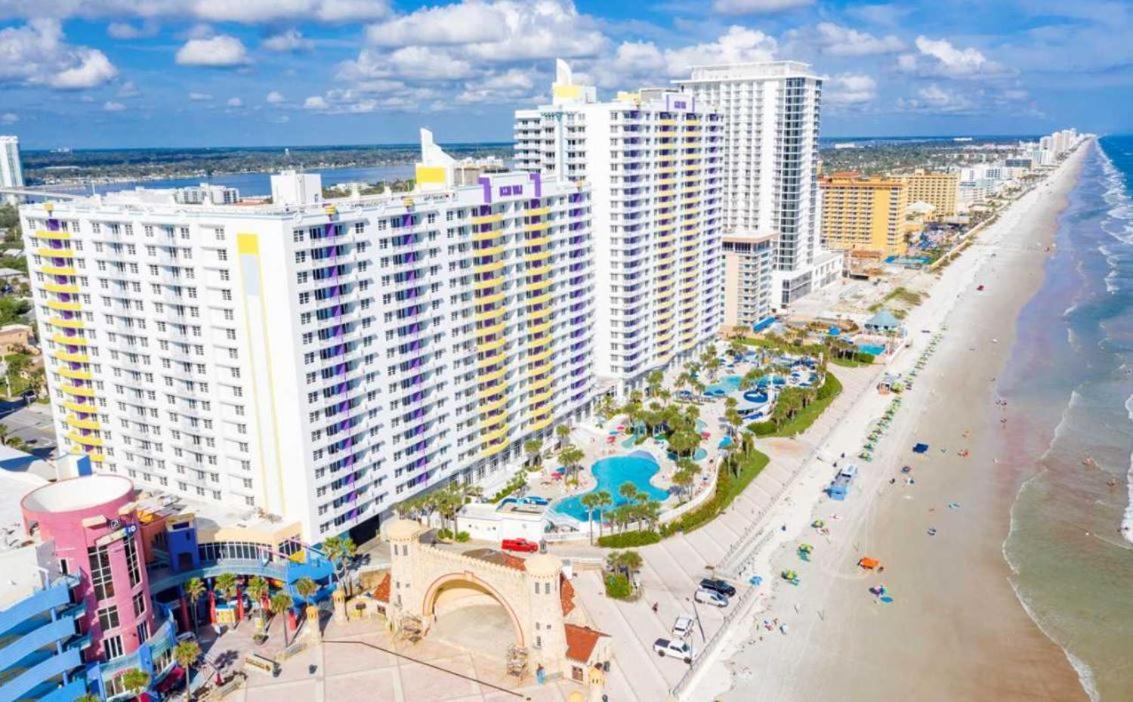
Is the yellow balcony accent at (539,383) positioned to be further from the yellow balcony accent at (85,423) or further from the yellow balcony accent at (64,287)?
the yellow balcony accent at (64,287)

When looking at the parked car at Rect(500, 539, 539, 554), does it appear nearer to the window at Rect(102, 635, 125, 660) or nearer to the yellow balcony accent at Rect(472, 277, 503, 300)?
the yellow balcony accent at Rect(472, 277, 503, 300)

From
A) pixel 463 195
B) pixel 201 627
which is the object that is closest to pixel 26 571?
pixel 201 627

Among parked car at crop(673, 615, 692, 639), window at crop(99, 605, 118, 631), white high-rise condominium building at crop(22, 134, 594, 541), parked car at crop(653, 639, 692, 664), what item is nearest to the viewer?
window at crop(99, 605, 118, 631)

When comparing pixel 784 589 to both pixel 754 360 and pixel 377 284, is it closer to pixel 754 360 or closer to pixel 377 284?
pixel 377 284

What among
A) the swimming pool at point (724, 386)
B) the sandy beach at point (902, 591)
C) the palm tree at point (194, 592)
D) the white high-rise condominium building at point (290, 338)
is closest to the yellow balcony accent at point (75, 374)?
the white high-rise condominium building at point (290, 338)

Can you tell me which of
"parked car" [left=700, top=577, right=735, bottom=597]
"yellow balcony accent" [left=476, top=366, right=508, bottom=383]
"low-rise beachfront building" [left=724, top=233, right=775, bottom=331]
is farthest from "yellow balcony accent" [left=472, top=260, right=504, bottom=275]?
"low-rise beachfront building" [left=724, top=233, right=775, bottom=331]

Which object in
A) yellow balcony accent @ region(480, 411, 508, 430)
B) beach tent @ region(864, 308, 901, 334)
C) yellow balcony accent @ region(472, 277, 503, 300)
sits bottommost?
beach tent @ region(864, 308, 901, 334)
